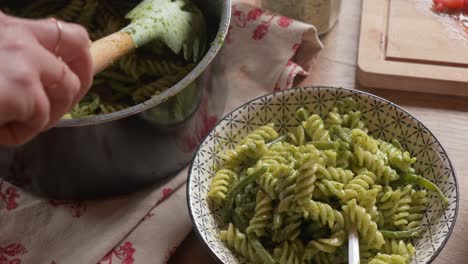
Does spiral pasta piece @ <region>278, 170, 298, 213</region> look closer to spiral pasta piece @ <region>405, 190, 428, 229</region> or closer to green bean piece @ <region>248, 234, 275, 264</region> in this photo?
green bean piece @ <region>248, 234, 275, 264</region>

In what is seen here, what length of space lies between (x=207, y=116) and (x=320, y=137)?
213 millimetres

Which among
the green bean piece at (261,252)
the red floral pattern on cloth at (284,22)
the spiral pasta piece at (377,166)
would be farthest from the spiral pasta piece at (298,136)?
the red floral pattern on cloth at (284,22)

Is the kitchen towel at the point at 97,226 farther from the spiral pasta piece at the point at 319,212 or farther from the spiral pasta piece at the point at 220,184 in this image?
the spiral pasta piece at the point at 319,212

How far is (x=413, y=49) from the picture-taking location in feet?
4.18

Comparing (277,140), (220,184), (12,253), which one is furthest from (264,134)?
(12,253)

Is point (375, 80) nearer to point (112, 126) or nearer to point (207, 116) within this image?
point (207, 116)

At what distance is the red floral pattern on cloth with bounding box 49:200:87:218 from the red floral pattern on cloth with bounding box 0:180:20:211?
0.06 m

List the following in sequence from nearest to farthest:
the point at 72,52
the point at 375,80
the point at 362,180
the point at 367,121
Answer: the point at 72,52, the point at 362,180, the point at 367,121, the point at 375,80

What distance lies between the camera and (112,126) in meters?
0.96

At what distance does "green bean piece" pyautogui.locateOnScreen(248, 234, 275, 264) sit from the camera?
3.00 ft

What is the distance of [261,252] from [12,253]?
1.40 ft

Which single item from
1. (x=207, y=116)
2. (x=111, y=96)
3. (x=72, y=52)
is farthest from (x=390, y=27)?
(x=72, y=52)

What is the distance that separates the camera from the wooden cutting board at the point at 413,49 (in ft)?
4.05

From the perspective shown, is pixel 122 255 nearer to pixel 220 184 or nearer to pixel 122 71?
pixel 220 184
